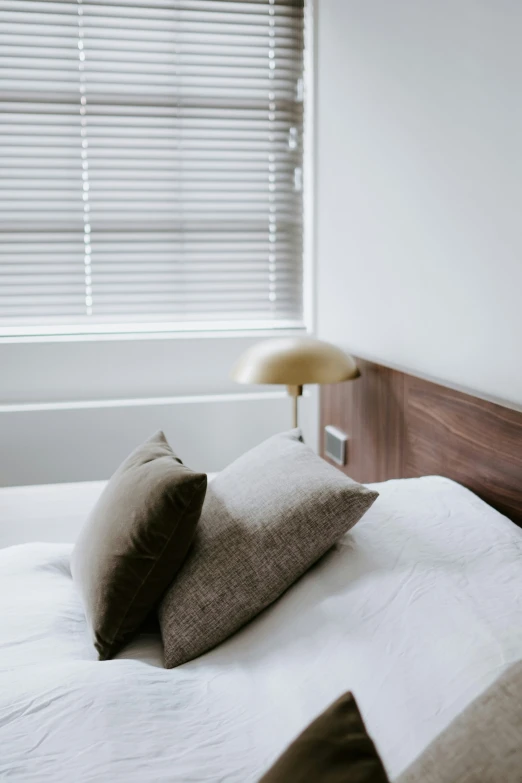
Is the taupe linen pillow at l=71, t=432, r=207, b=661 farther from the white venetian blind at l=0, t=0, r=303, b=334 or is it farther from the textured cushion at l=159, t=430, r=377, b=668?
the white venetian blind at l=0, t=0, r=303, b=334

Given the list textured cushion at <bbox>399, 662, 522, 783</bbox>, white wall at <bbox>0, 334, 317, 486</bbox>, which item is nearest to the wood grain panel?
textured cushion at <bbox>399, 662, 522, 783</bbox>

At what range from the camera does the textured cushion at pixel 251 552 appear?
1.32 meters

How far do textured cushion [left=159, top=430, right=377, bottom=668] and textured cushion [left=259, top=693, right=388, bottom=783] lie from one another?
60 centimetres

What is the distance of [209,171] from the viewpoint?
2.96 metres

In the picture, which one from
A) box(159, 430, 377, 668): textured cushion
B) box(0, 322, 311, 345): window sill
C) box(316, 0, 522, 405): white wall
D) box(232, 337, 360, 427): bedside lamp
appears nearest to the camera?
box(159, 430, 377, 668): textured cushion

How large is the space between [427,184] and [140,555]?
4.06 feet

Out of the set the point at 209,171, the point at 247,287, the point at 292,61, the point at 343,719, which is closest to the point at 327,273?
the point at 247,287

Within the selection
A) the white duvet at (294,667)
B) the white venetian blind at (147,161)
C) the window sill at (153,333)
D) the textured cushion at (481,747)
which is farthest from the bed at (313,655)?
the white venetian blind at (147,161)

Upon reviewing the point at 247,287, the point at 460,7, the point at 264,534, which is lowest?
the point at 264,534

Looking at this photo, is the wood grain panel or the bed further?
the wood grain panel

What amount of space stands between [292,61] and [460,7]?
1.33 metres

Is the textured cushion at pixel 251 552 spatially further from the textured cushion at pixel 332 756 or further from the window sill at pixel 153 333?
the window sill at pixel 153 333

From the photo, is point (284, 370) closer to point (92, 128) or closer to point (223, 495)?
point (223, 495)

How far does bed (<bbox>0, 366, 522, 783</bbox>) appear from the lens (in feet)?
3.15
